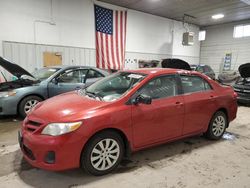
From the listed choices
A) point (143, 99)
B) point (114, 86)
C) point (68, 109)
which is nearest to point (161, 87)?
point (143, 99)

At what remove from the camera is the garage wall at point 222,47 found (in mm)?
12452

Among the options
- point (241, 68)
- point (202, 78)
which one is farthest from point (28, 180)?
point (241, 68)

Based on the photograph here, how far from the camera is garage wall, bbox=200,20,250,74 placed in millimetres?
12452

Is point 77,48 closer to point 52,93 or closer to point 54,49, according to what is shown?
point 54,49

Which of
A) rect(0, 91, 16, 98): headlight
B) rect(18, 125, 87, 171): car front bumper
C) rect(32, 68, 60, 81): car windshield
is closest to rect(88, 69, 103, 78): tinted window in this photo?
rect(32, 68, 60, 81): car windshield

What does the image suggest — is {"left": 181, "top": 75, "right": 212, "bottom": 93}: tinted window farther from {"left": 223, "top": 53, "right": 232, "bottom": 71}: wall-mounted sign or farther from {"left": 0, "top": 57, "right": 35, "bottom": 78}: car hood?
{"left": 223, "top": 53, "right": 232, "bottom": 71}: wall-mounted sign

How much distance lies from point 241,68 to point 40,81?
22.0ft

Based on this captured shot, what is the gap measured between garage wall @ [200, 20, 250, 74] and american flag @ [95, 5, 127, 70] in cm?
669

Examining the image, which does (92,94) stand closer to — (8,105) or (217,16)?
(8,105)

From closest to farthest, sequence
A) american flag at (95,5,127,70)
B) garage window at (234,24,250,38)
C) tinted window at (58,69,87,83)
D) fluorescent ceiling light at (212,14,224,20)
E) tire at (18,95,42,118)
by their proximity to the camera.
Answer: tire at (18,95,42,118), tinted window at (58,69,87,83), american flag at (95,5,127,70), fluorescent ceiling light at (212,14,224,20), garage window at (234,24,250,38)

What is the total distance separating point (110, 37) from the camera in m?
9.58

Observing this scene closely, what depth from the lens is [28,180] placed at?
2604 millimetres

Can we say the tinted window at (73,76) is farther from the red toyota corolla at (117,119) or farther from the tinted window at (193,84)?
the tinted window at (193,84)

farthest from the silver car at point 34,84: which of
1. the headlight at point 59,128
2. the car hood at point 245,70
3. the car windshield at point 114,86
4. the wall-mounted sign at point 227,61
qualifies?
the wall-mounted sign at point 227,61
